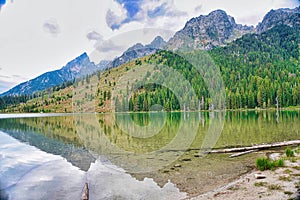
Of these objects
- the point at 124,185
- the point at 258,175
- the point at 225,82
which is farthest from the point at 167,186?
the point at 225,82

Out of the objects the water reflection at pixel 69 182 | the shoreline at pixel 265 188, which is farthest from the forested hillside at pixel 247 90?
the shoreline at pixel 265 188

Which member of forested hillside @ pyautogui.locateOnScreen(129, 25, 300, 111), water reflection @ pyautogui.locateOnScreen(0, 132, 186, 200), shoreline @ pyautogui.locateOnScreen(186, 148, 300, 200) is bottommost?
water reflection @ pyautogui.locateOnScreen(0, 132, 186, 200)

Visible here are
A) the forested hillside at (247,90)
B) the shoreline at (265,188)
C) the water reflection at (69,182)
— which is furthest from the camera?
the forested hillside at (247,90)

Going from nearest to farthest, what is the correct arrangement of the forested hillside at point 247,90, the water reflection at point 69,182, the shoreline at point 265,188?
1. the shoreline at point 265,188
2. the water reflection at point 69,182
3. the forested hillside at point 247,90

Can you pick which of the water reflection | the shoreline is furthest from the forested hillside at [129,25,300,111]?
the shoreline

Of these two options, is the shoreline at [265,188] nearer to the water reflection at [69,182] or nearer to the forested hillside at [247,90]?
the water reflection at [69,182]

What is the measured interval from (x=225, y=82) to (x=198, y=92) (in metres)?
26.4

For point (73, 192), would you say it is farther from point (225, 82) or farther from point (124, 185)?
point (225, 82)

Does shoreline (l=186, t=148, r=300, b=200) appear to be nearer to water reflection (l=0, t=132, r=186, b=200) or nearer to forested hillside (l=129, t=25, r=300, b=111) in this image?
water reflection (l=0, t=132, r=186, b=200)

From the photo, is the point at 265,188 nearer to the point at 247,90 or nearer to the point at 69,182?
the point at 69,182

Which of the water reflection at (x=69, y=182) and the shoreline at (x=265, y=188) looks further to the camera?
the water reflection at (x=69, y=182)

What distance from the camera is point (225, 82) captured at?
17338 centimetres

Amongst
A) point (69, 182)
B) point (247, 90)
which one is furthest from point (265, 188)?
point (247, 90)

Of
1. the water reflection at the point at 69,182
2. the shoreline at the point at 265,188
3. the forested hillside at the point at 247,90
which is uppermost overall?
the forested hillside at the point at 247,90
